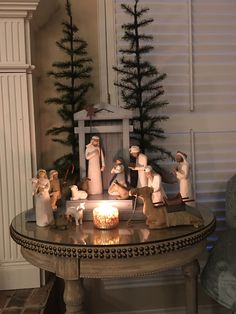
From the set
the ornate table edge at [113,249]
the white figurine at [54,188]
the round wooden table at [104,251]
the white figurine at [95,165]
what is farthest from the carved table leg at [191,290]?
the white figurine at [54,188]

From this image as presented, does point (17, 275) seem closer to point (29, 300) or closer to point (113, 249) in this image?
point (29, 300)

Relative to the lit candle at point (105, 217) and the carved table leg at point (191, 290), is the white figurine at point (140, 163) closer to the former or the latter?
the lit candle at point (105, 217)

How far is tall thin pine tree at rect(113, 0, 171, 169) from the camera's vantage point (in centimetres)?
194

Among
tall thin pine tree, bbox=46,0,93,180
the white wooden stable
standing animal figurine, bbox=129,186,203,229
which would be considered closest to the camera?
standing animal figurine, bbox=129,186,203,229

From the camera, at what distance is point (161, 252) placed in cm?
133

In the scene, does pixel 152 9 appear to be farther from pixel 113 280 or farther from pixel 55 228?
pixel 113 280

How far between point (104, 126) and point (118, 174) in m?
0.23

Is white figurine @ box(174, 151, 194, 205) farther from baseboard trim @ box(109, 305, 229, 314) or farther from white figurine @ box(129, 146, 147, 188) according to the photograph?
baseboard trim @ box(109, 305, 229, 314)

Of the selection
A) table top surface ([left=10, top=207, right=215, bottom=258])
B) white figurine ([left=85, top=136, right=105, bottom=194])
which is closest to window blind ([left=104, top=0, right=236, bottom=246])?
white figurine ([left=85, top=136, right=105, bottom=194])

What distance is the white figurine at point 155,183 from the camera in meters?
1.55

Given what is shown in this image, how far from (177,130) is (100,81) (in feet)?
1.55

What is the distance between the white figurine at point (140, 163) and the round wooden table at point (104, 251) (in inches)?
9.4

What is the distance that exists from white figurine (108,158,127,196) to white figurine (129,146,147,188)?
42 millimetres

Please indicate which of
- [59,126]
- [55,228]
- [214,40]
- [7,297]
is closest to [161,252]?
[55,228]
